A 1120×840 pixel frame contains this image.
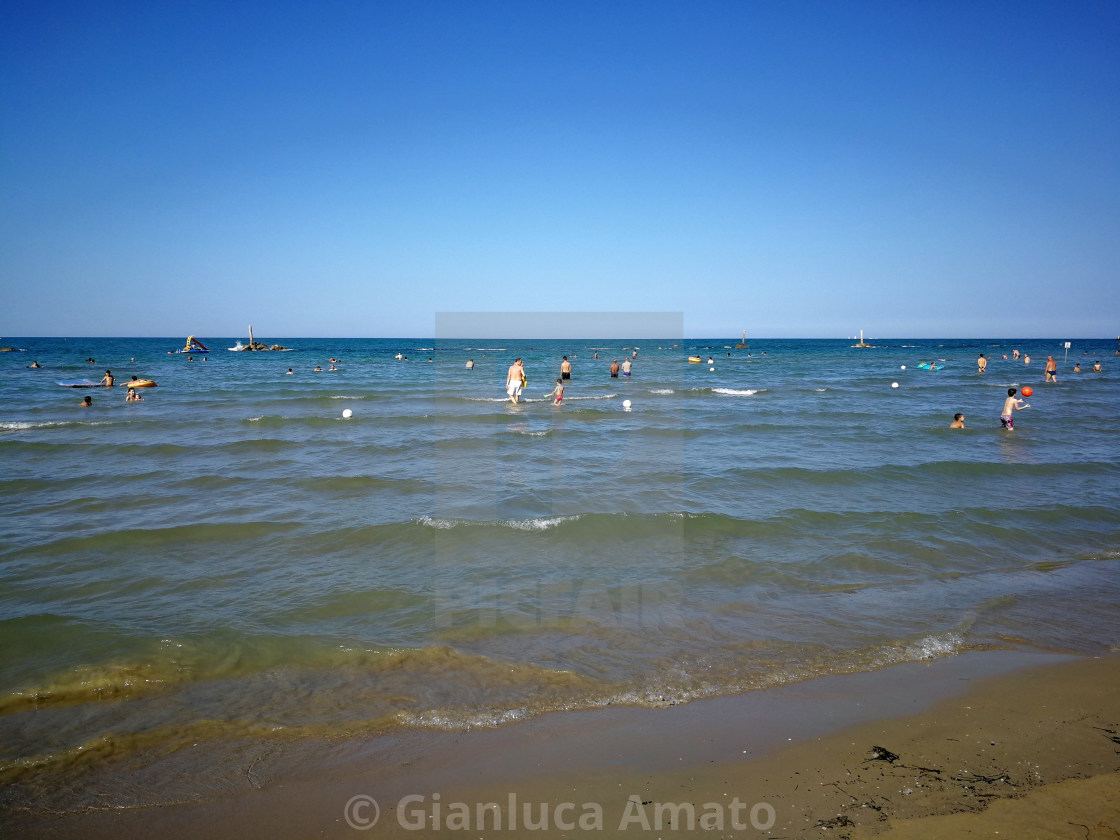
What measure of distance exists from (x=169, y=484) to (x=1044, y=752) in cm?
1506

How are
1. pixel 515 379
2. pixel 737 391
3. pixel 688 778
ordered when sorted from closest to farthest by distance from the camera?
1. pixel 688 778
2. pixel 515 379
3. pixel 737 391

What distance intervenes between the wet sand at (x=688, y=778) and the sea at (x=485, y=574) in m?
0.27

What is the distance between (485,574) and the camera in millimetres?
8406

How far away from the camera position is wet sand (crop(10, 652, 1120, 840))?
12.8 feet

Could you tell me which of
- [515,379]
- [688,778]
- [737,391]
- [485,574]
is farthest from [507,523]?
[737,391]

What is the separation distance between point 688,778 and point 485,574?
14.9 ft

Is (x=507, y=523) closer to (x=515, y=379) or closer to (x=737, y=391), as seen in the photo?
(x=515, y=379)

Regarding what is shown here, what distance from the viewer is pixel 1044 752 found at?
4.57m

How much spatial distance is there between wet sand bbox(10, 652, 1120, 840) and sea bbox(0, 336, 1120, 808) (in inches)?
10.8
